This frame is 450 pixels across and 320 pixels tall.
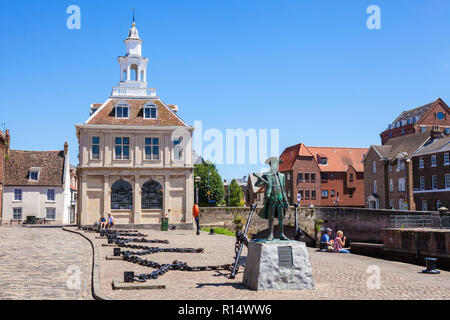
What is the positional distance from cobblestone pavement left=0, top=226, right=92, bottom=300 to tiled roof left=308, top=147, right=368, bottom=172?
60496mm

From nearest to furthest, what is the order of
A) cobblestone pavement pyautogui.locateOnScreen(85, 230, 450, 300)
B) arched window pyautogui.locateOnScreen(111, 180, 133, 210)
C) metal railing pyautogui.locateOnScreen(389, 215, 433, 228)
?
1. cobblestone pavement pyautogui.locateOnScreen(85, 230, 450, 300)
2. metal railing pyautogui.locateOnScreen(389, 215, 433, 228)
3. arched window pyautogui.locateOnScreen(111, 180, 133, 210)

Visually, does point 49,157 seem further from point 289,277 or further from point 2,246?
point 289,277

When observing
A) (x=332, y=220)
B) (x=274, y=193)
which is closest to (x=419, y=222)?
(x=332, y=220)

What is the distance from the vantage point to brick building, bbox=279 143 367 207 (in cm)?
7362

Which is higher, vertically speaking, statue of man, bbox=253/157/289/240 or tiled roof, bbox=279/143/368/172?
tiled roof, bbox=279/143/368/172

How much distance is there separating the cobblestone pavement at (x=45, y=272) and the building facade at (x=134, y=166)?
55.9 feet

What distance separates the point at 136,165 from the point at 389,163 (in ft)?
122

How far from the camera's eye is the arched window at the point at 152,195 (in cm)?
3834

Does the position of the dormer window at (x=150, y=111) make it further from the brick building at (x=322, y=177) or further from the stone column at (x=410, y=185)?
the brick building at (x=322, y=177)

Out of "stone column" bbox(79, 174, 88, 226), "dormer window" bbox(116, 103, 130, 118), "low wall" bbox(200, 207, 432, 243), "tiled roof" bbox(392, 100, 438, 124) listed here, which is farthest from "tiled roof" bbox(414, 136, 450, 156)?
"stone column" bbox(79, 174, 88, 226)

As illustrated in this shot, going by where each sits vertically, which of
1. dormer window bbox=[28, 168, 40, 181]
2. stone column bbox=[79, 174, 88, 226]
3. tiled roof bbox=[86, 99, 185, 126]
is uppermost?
tiled roof bbox=[86, 99, 185, 126]

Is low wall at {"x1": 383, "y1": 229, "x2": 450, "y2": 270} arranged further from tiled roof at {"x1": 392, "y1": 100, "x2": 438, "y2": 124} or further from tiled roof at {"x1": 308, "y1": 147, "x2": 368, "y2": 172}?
tiled roof at {"x1": 392, "y1": 100, "x2": 438, "y2": 124}

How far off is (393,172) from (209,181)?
99.2 ft
